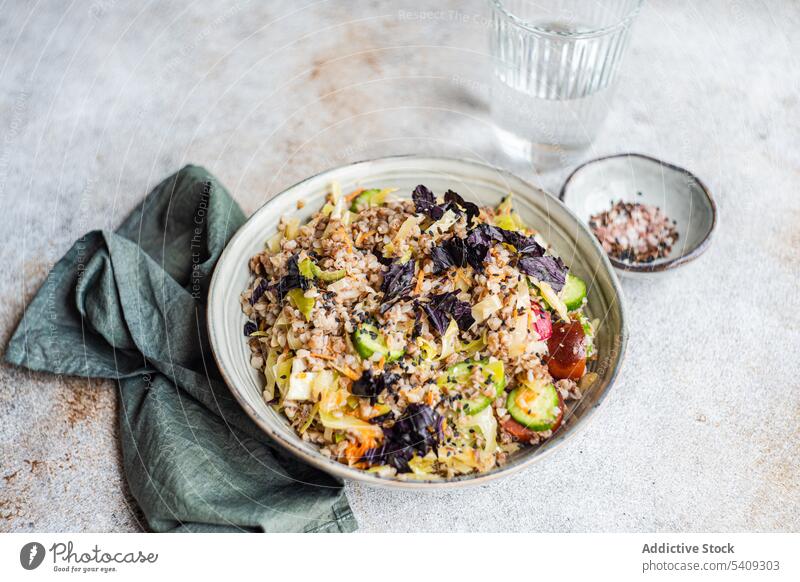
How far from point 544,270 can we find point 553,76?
5.43 feet

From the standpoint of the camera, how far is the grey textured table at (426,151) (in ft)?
9.45

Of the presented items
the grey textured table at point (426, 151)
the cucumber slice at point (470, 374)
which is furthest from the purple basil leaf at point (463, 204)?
the grey textured table at point (426, 151)

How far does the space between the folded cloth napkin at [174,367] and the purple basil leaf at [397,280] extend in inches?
28.5

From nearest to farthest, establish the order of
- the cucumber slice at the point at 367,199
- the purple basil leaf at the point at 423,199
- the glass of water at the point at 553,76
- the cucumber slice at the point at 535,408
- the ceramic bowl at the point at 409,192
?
the ceramic bowl at the point at 409,192 < the cucumber slice at the point at 535,408 < the purple basil leaf at the point at 423,199 < the cucumber slice at the point at 367,199 < the glass of water at the point at 553,76

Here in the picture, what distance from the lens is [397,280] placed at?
8.80 ft

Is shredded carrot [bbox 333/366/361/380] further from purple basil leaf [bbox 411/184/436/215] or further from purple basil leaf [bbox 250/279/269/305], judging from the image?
purple basil leaf [bbox 411/184/436/215]

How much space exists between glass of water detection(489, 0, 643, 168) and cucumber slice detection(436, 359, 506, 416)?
175 centimetres

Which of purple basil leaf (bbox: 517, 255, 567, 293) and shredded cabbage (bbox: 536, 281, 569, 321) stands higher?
purple basil leaf (bbox: 517, 255, 567, 293)

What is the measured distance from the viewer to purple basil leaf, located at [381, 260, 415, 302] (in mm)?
2662

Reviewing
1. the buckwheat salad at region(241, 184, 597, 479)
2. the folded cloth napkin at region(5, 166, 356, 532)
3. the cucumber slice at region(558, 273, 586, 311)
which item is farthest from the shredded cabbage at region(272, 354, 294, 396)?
the cucumber slice at region(558, 273, 586, 311)

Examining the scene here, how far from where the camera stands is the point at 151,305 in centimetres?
309

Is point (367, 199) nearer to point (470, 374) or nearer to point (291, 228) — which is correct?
point (291, 228)

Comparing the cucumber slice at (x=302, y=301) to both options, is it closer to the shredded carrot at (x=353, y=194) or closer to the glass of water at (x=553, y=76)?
the shredded carrot at (x=353, y=194)
